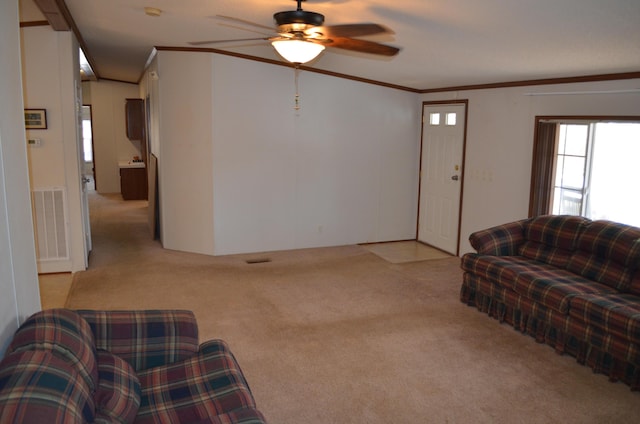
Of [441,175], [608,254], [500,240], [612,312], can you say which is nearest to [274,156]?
[441,175]

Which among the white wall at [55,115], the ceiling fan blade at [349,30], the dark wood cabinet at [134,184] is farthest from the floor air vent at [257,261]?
the dark wood cabinet at [134,184]

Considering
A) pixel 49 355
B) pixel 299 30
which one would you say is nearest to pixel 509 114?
pixel 299 30

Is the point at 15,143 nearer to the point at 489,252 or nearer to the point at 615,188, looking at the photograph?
the point at 489,252

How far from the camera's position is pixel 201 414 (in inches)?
86.4

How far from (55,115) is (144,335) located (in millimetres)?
3610

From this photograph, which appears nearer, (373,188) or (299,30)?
(299,30)

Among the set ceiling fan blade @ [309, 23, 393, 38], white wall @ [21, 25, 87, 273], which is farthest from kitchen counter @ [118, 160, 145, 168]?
ceiling fan blade @ [309, 23, 393, 38]

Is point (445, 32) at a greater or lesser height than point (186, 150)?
greater

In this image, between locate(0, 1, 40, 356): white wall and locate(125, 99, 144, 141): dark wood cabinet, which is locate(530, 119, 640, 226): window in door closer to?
locate(0, 1, 40, 356): white wall

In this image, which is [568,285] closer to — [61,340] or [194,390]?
[194,390]

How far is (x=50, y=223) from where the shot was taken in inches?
210

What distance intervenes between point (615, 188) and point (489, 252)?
157 centimetres

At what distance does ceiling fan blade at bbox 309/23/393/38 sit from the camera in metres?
2.90

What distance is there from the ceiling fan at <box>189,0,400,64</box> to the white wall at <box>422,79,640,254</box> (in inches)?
100
